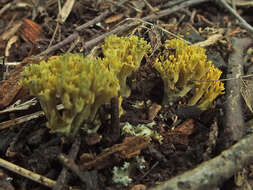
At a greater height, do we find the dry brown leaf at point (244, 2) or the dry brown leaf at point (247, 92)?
the dry brown leaf at point (244, 2)

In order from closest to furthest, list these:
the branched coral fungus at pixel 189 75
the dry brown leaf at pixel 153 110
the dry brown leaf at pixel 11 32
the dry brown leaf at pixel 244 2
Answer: the branched coral fungus at pixel 189 75 → the dry brown leaf at pixel 153 110 → the dry brown leaf at pixel 11 32 → the dry brown leaf at pixel 244 2

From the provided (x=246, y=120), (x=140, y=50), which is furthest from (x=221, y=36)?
(x=140, y=50)

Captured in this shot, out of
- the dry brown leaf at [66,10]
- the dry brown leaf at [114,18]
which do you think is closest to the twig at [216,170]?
the dry brown leaf at [114,18]

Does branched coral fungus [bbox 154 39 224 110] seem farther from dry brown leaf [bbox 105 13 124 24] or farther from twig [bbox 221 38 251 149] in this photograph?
dry brown leaf [bbox 105 13 124 24]

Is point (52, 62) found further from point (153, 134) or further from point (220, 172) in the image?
point (220, 172)

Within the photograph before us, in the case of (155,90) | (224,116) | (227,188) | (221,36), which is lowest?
(227,188)

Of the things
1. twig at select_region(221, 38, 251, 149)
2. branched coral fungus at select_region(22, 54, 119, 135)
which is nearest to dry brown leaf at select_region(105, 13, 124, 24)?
twig at select_region(221, 38, 251, 149)

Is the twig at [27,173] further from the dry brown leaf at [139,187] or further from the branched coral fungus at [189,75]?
the branched coral fungus at [189,75]
